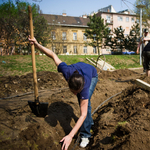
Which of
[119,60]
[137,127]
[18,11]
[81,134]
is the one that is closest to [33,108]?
[81,134]

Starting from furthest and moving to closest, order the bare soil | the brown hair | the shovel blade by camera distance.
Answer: the shovel blade → the bare soil → the brown hair

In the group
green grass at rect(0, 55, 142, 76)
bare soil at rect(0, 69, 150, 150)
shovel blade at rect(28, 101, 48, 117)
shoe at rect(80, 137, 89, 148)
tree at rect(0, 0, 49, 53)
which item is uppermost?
tree at rect(0, 0, 49, 53)

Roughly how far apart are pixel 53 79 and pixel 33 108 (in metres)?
4.73

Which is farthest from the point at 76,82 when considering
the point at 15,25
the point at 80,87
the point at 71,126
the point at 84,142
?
the point at 15,25

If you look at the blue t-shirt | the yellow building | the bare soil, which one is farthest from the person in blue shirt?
the yellow building

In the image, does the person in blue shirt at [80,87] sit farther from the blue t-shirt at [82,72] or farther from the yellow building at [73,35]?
the yellow building at [73,35]

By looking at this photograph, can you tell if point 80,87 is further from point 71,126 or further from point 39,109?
point 71,126

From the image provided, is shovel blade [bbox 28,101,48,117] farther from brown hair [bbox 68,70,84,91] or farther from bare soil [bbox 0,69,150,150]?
brown hair [bbox 68,70,84,91]

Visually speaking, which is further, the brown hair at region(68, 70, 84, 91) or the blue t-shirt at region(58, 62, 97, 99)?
the blue t-shirt at region(58, 62, 97, 99)

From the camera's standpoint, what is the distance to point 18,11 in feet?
55.9

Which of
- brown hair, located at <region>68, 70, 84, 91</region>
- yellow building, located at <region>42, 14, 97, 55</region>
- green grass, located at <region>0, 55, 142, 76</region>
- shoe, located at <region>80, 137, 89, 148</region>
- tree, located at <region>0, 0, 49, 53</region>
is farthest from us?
yellow building, located at <region>42, 14, 97, 55</region>

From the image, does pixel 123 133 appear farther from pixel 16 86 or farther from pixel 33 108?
pixel 16 86

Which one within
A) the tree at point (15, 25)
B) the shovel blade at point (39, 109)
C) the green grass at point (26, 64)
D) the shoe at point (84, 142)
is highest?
the tree at point (15, 25)

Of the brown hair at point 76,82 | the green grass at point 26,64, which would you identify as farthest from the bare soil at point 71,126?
the green grass at point 26,64
